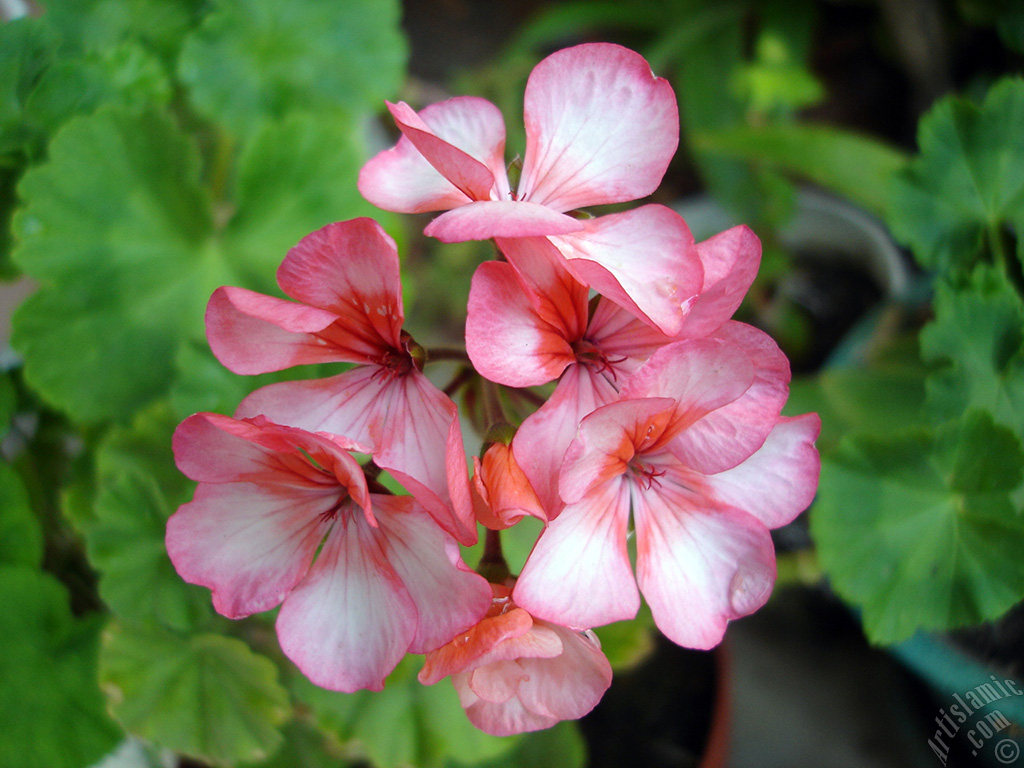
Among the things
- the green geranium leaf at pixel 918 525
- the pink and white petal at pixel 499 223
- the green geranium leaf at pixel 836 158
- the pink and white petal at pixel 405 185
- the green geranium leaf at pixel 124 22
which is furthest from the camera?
the green geranium leaf at pixel 836 158

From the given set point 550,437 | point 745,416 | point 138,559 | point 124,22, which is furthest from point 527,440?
point 124,22

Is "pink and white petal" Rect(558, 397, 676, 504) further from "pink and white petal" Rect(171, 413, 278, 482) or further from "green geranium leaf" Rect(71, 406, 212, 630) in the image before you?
"green geranium leaf" Rect(71, 406, 212, 630)

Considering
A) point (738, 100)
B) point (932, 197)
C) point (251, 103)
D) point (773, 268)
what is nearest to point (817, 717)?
point (773, 268)

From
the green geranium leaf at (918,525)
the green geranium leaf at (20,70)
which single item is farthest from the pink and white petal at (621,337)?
the green geranium leaf at (20,70)

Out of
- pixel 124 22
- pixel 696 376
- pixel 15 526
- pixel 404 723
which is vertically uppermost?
pixel 124 22

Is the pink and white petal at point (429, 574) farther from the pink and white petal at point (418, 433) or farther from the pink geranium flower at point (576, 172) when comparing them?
the pink geranium flower at point (576, 172)

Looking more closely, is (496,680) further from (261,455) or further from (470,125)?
(470,125)
